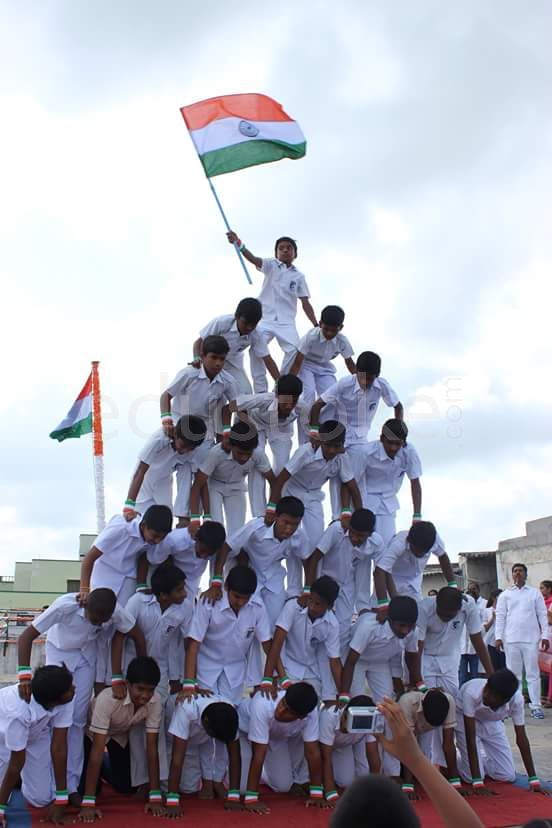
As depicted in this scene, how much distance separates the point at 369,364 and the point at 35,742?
444 centimetres

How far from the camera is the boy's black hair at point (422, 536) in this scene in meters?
7.34

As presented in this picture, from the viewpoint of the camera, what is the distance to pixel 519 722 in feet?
22.0

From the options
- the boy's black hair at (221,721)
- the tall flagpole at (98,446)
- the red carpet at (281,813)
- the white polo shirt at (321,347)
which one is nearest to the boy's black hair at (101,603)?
the boy's black hair at (221,721)

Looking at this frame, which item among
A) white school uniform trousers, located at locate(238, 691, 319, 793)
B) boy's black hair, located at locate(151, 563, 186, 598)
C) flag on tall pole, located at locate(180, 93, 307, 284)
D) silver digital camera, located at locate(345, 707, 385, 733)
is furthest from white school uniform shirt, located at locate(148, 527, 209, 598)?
flag on tall pole, located at locate(180, 93, 307, 284)

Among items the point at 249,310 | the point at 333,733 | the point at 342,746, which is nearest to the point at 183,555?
the point at 333,733

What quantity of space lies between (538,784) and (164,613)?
333 centimetres

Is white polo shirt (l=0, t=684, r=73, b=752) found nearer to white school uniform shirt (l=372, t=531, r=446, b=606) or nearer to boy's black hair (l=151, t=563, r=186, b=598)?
boy's black hair (l=151, t=563, r=186, b=598)

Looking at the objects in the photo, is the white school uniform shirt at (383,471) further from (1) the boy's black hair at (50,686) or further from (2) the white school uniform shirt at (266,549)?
(1) the boy's black hair at (50,686)

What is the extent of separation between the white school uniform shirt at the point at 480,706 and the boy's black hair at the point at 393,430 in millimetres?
2339

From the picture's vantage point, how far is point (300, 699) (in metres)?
5.99

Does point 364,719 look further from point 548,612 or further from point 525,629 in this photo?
point 548,612

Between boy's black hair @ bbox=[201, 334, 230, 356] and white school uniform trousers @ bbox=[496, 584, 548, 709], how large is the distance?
5.64 metres

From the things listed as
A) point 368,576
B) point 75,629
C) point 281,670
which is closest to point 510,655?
point 368,576

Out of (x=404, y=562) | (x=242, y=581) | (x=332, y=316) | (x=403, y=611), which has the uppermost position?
(x=332, y=316)
